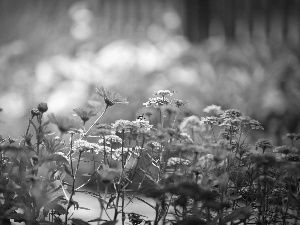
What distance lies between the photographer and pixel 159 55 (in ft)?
10.7

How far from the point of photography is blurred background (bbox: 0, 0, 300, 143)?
3.02m

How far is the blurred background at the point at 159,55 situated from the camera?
9.92 ft

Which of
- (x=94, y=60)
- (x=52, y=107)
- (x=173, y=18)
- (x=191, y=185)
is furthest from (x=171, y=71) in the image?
(x=191, y=185)

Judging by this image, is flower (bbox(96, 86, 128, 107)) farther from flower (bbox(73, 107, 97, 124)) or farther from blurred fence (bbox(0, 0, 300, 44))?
blurred fence (bbox(0, 0, 300, 44))

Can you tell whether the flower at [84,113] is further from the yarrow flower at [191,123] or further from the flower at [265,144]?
the flower at [265,144]

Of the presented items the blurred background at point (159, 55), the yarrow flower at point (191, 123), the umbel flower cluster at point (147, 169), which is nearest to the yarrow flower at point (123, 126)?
the umbel flower cluster at point (147, 169)

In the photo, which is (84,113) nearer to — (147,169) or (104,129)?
(104,129)

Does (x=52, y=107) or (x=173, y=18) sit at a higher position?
(x=173, y=18)

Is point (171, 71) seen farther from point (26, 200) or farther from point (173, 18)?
point (26, 200)

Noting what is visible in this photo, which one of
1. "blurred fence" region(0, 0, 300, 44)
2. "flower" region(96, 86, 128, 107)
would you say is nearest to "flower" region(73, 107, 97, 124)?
"flower" region(96, 86, 128, 107)

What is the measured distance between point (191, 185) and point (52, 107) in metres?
2.40

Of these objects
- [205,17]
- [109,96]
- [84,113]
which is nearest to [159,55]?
[205,17]

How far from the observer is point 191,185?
3.10 ft

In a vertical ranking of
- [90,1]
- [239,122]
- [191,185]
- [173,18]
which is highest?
[90,1]
